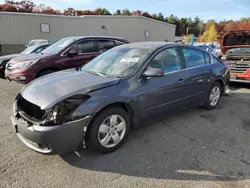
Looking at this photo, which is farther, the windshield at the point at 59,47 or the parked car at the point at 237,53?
the parked car at the point at 237,53

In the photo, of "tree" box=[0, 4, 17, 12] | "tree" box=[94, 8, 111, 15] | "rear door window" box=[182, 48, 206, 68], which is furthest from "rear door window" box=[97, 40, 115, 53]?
"tree" box=[94, 8, 111, 15]

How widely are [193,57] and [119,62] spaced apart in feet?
5.54

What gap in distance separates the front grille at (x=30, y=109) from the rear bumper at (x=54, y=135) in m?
0.12

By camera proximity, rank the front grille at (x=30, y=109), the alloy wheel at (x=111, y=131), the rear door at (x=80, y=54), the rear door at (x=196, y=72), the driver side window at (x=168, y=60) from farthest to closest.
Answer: the rear door at (x=80, y=54) < the rear door at (x=196, y=72) < the driver side window at (x=168, y=60) < the alloy wheel at (x=111, y=131) < the front grille at (x=30, y=109)

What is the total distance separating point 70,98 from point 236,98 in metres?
5.02

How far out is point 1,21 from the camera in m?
18.6

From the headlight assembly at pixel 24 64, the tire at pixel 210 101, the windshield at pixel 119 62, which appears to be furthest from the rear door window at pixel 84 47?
the tire at pixel 210 101

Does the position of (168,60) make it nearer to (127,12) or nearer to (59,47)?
(59,47)

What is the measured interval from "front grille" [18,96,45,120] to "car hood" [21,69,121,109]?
0.06 meters

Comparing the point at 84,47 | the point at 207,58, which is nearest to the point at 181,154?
the point at 207,58

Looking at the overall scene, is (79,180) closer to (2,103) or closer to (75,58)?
(2,103)

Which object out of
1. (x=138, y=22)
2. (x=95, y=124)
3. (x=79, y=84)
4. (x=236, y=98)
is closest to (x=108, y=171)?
(x=95, y=124)

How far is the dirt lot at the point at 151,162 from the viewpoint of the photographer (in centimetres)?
236

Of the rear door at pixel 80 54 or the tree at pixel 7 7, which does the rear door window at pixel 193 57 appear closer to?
the rear door at pixel 80 54
